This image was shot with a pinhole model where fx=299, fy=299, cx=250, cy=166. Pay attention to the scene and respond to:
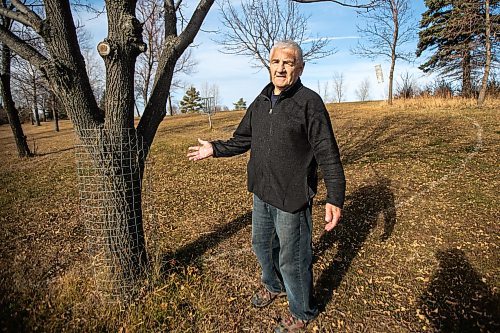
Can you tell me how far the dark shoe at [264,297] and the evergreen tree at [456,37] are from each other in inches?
674

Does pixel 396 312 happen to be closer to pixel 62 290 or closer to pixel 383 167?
pixel 62 290

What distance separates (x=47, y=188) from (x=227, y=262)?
5.46m

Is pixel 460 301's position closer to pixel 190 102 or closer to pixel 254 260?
pixel 254 260

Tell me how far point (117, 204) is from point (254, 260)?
1.64m

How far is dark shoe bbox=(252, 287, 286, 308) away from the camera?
272 centimetres

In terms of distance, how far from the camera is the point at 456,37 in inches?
810

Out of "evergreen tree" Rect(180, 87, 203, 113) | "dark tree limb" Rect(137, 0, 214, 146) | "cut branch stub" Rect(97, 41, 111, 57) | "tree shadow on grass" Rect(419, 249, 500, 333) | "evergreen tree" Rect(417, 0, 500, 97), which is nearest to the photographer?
"cut branch stub" Rect(97, 41, 111, 57)

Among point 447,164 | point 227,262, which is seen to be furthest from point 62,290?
point 447,164

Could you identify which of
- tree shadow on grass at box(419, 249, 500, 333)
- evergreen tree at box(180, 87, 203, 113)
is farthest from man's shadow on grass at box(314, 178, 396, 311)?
evergreen tree at box(180, 87, 203, 113)

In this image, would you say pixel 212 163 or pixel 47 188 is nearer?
pixel 47 188

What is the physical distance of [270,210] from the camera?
7.66ft

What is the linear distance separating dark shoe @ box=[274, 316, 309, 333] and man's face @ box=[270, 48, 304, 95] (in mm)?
1863

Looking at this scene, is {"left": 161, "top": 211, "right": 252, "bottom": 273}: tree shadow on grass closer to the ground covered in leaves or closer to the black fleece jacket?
the ground covered in leaves

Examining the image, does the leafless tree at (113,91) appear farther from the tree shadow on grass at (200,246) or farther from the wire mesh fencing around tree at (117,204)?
the tree shadow on grass at (200,246)
